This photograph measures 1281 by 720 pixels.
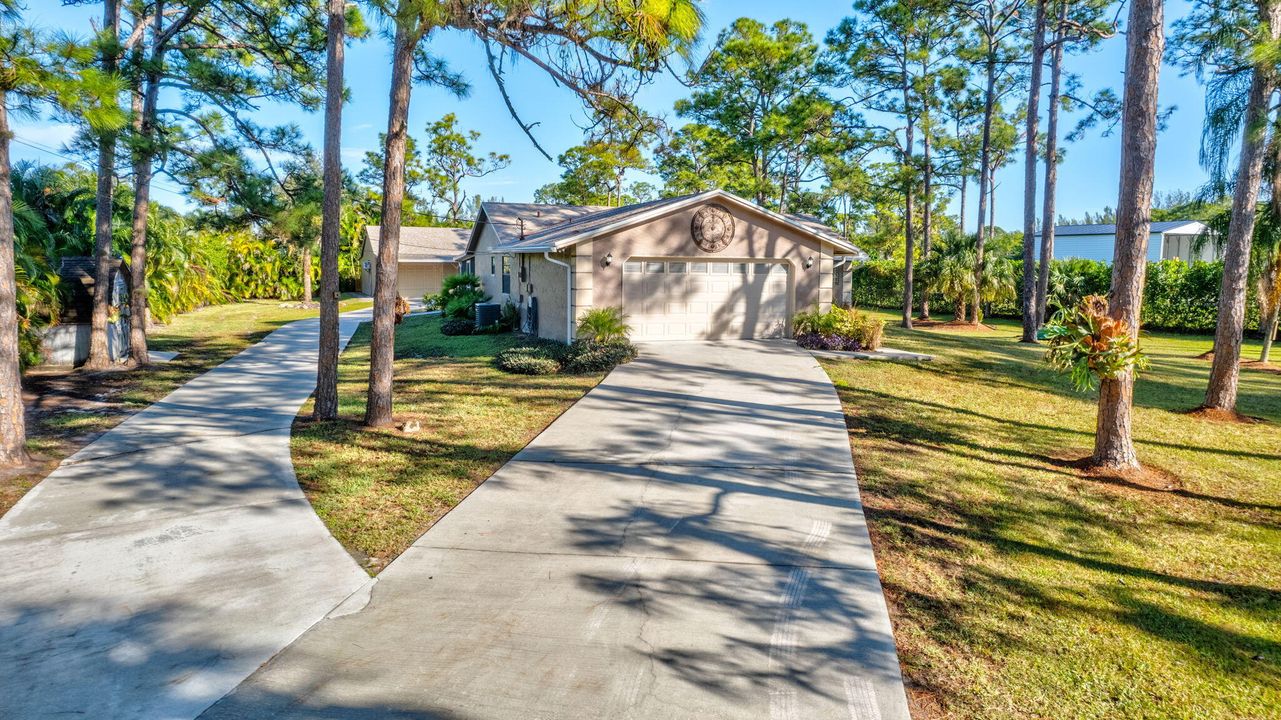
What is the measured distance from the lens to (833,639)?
4.45m

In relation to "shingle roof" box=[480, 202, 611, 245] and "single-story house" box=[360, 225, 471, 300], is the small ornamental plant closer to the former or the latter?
"shingle roof" box=[480, 202, 611, 245]

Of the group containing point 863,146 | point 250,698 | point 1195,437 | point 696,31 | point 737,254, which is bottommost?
point 250,698

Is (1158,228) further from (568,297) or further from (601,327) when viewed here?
(601,327)

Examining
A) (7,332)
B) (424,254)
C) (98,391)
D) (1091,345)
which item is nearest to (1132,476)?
(1091,345)

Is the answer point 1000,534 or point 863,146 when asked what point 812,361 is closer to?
point 1000,534

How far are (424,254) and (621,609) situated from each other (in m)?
32.9

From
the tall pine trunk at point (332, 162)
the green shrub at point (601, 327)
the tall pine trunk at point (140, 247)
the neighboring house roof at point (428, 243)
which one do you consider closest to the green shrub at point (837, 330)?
the green shrub at point (601, 327)

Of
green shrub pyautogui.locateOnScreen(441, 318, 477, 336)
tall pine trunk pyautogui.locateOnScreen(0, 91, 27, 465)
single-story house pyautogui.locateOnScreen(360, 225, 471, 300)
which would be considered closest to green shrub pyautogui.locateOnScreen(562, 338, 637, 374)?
green shrub pyautogui.locateOnScreen(441, 318, 477, 336)

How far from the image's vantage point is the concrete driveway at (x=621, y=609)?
381 centimetres

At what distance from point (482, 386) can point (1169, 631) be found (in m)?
9.95

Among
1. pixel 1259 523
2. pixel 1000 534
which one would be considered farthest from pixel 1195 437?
pixel 1000 534

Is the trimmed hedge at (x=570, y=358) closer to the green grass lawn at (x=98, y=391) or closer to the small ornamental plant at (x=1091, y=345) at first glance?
the green grass lawn at (x=98, y=391)

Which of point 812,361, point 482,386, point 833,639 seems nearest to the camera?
point 833,639

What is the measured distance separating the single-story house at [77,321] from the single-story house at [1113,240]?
36.0 meters
